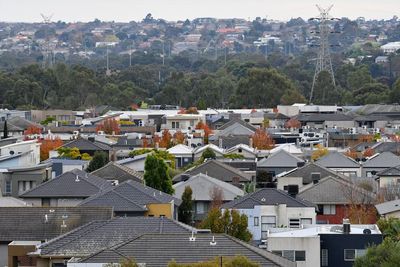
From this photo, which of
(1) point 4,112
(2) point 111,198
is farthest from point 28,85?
(2) point 111,198

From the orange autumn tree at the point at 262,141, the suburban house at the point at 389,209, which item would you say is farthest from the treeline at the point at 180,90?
the suburban house at the point at 389,209

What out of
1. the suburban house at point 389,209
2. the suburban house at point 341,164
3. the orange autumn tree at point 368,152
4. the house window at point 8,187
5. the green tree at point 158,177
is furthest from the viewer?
the orange autumn tree at point 368,152

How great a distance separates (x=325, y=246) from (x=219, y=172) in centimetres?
1988

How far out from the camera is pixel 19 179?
42812mm

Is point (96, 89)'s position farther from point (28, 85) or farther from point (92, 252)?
point (92, 252)

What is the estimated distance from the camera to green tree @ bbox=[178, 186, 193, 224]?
125ft

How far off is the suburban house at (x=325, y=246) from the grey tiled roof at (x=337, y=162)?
23738 mm

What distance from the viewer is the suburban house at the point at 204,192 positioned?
40.9m

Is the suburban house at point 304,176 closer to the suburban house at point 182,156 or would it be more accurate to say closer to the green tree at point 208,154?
the green tree at point 208,154

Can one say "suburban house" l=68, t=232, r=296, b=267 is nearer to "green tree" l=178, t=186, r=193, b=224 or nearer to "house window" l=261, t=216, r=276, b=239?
"house window" l=261, t=216, r=276, b=239

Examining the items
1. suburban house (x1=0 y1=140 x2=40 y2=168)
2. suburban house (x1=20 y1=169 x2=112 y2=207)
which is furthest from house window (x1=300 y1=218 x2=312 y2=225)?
suburban house (x1=0 y1=140 x2=40 y2=168)

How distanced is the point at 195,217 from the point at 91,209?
8.78 m

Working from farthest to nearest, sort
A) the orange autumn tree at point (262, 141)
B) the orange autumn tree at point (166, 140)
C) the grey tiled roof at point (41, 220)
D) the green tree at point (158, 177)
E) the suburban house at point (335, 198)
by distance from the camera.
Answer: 1. the orange autumn tree at point (166, 140)
2. the orange autumn tree at point (262, 141)
3. the green tree at point (158, 177)
4. the suburban house at point (335, 198)
5. the grey tiled roof at point (41, 220)

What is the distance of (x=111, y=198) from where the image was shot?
35281 millimetres
